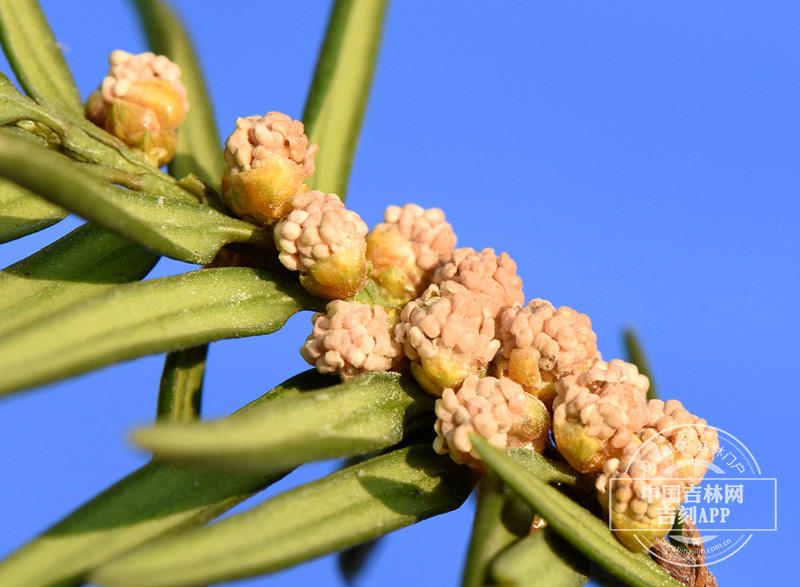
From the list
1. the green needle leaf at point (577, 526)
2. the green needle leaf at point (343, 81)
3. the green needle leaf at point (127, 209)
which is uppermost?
the green needle leaf at point (343, 81)

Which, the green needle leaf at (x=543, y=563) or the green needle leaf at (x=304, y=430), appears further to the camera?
the green needle leaf at (x=543, y=563)

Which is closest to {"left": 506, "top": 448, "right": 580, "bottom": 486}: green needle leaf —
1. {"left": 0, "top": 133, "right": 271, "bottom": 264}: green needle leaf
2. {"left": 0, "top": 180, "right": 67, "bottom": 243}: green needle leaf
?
{"left": 0, "top": 133, "right": 271, "bottom": 264}: green needle leaf

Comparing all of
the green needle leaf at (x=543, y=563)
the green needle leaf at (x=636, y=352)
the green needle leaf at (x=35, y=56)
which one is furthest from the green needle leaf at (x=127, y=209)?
the green needle leaf at (x=636, y=352)

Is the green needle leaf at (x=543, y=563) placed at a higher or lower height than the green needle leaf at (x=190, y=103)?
lower

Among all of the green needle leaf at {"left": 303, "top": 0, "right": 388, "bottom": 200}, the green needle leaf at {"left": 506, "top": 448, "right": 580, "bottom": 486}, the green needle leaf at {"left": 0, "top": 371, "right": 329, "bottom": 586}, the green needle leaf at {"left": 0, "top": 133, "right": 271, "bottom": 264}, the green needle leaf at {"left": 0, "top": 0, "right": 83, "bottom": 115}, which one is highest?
the green needle leaf at {"left": 303, "top": 0, "right": 388, "bottom": 200}

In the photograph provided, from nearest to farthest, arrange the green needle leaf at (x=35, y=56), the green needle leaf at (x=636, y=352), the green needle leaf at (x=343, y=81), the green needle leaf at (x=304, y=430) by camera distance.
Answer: the green needle leaf at (x=304, y=430) < the green needle leaf at (x=35, y=56) < the green needle leaf at (x=343, y=81) < the green needle leaf at (x=636, y=352)

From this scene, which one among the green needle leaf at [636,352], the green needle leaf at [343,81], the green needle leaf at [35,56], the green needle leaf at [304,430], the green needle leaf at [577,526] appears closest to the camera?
the green needle leaf at [304,430]

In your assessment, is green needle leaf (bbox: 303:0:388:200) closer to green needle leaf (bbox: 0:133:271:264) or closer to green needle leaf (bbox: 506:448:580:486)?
green needle leaf (bbox: 0:133:271:264)

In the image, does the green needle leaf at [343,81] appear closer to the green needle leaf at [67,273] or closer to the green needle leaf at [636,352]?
the green needle leaf at [67,273]
